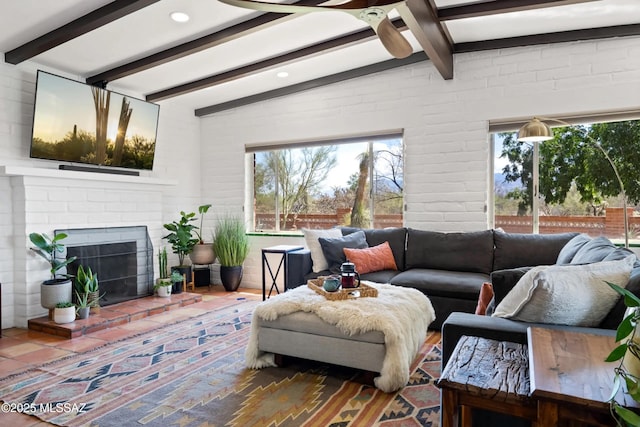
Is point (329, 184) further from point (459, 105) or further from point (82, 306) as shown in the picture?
point (82, 306)

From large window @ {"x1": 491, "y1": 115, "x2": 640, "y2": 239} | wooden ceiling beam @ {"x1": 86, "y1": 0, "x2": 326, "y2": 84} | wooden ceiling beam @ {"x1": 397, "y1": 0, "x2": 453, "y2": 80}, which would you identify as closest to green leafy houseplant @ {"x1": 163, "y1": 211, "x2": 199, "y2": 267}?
wooden ceiling beam @ {"x1": 86, "y1": 0, "x2": 326, "y2": 84}

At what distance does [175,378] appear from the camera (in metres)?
2.51

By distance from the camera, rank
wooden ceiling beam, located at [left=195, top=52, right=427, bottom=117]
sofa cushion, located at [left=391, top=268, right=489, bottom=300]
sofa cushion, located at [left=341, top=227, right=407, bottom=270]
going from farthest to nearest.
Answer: wooden ceiling beam, located at [left=195, top=52, right=427, bottom=117], sofa cushion, located at [left=341, top=227, right=407, bottom=270], sofa cushion, located at [left=391, top=268, right=489, bottom=300]

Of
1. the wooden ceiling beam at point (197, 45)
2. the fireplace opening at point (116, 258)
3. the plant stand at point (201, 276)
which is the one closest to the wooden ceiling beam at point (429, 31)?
the wooden ceiling beam at point (197, 45)

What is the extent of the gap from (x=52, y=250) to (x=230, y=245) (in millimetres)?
1945

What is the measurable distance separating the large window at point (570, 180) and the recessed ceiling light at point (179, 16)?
310 centimetres

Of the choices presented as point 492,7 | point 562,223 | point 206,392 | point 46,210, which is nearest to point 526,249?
point 562,223

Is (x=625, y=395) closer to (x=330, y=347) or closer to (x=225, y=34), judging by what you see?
(x=330, y=347)

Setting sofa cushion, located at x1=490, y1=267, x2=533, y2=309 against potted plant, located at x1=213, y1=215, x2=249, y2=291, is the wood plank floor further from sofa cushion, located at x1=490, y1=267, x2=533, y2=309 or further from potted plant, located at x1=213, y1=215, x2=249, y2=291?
sofa cushion, located at x1=490, y1=267, x2=533, y2=309

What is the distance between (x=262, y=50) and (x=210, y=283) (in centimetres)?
316

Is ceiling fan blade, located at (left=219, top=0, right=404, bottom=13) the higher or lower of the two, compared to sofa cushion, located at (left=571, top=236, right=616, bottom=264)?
higher

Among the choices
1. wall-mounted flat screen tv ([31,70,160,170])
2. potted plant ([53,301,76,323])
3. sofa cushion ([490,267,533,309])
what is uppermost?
wall-mounted flat screen tv ([31,70,160,170])

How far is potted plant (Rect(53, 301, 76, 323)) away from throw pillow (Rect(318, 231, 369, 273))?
2.32 meters

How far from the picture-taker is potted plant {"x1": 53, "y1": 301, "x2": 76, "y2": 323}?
3.45 meters
